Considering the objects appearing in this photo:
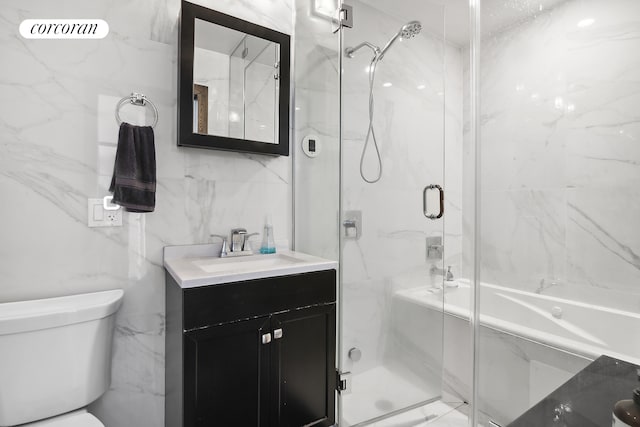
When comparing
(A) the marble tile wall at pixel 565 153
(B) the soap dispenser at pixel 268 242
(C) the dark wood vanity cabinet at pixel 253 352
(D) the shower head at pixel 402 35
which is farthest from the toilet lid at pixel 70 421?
(D) the shower head at pixel 402 35

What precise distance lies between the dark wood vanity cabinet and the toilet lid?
28 cm

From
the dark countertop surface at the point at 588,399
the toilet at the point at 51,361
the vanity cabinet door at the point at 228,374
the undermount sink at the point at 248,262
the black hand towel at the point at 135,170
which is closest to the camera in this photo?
the dark countertop surface at the point at 588,399

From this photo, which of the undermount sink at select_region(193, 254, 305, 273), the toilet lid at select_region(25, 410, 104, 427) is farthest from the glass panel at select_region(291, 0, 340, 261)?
the toilet lid at select_region(25, 410, 104, 427)

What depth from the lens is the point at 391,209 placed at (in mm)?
1900

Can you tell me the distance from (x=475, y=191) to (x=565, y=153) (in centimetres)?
30

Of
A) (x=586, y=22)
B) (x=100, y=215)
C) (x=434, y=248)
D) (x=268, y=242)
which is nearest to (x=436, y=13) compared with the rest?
(x=586, y=22)

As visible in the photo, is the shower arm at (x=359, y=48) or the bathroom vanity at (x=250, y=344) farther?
the shower arm at (x=359, y=48)

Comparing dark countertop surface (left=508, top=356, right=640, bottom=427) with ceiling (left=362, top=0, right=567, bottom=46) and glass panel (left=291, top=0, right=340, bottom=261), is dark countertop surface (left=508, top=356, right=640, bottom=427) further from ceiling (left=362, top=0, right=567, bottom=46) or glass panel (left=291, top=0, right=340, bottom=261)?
ceiling (left=362, top=0, right=567, bottom=46)

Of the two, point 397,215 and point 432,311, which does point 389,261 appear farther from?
point 432,311

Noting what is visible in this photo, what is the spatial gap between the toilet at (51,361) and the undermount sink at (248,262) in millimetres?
434

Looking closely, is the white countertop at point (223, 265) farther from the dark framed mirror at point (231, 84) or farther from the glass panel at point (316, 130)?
the dark framed mirror at point (231, 84)

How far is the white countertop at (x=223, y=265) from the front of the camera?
4.19 feet

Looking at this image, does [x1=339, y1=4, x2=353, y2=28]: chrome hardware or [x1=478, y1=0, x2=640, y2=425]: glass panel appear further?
[x1=339, y1=4, x2=353, y2=28]: chrome hardware

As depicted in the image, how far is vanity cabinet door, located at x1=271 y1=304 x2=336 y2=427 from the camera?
142cm
